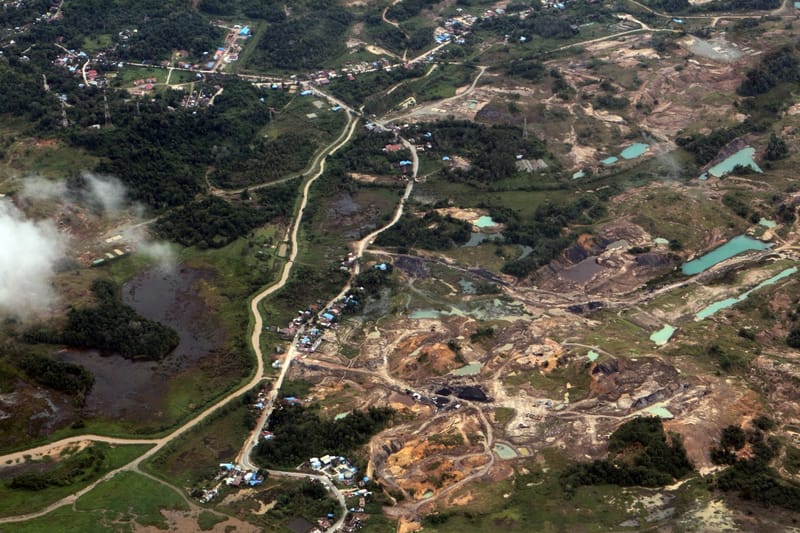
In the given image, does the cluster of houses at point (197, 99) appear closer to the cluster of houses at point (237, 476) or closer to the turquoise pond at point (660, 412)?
the cluster of houses at point (237, 476)

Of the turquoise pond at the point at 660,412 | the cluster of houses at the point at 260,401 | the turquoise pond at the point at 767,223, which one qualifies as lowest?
the cluster of houses at the point at 260,401

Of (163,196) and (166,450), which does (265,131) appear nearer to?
(163,196)

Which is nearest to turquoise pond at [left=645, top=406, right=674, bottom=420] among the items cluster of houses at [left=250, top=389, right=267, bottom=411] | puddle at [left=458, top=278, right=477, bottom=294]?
puddle at [left=458, top=278, right=477, bottom=294]

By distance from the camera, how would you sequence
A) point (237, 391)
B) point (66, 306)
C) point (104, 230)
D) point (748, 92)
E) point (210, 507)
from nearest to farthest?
point (210, 507), point (237, 391), point (66, 306), point (104, 230), point (748, 92)

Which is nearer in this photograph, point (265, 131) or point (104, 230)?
point (104, 230)

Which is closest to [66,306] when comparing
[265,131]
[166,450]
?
[166,450]

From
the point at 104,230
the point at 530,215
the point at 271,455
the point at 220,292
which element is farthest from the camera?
the point at 530,215

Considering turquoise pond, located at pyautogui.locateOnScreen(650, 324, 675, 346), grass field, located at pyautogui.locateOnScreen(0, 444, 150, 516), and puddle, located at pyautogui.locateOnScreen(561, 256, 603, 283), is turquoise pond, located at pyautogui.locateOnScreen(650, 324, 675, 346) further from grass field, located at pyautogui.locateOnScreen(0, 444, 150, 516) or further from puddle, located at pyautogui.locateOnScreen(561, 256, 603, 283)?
grass field, located at pyautogui.locateOnScreen(0, 444, 150, 516)

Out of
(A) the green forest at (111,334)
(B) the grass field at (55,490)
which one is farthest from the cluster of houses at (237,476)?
(A) the green forest at (111,334)
